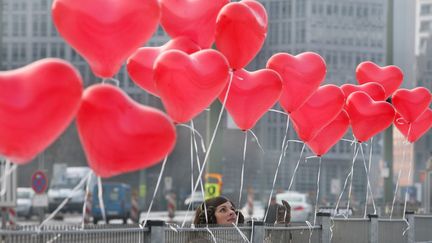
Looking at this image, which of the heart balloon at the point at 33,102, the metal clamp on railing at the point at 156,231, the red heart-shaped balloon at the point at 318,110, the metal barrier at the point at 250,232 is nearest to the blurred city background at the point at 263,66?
the metal barrier at the point at 250,232

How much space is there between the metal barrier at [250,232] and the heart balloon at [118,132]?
74 centimetres

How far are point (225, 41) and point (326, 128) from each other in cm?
388

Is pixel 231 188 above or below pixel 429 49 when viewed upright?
below

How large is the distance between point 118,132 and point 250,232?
422 centimetres

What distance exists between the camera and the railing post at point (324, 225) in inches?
602

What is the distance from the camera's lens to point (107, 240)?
9914 millimetres

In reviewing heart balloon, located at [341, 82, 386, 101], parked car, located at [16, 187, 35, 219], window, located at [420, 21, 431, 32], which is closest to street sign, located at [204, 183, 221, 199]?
heart balloon, located at [341, 82, 386, 101]

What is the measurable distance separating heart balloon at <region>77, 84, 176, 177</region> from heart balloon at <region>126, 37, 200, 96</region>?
271 cm

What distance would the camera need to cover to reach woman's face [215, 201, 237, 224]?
11.8 m

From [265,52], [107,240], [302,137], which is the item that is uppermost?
[265,52]

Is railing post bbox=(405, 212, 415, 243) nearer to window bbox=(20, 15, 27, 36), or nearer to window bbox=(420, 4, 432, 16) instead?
window bbox=(20, 15, 27, 36)

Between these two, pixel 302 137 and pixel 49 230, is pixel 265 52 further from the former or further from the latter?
pixel 49 230

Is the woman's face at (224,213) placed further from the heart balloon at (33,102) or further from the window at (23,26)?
the window at (23,26)

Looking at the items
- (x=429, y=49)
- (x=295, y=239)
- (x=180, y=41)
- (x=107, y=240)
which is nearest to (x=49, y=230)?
(x=107, y=240)
